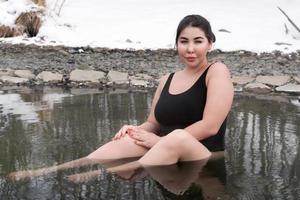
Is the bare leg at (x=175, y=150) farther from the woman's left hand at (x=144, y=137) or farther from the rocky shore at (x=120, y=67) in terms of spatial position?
the rocky shore at (x=120, y=67)

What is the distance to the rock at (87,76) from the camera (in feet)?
26.3

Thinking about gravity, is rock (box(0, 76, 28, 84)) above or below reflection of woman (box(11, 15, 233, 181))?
below

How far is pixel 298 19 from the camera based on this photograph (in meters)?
11.7

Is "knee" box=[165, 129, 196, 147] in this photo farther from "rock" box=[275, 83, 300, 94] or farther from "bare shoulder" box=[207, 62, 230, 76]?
"rock" box=[275, 83, 300, 94]

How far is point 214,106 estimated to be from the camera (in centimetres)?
329

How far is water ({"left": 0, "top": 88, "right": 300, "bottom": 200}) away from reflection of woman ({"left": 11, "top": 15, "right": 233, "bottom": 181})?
0.13 m

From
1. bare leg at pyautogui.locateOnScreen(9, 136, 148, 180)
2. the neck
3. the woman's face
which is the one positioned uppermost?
the woman's face

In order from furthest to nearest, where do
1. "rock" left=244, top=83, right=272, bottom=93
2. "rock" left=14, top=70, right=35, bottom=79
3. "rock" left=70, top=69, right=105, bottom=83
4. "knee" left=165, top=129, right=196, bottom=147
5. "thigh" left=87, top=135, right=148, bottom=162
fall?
"rock" left=14, top=70, right=35, bottom=79 < "rock" left=70, top=69, right=105, bottom=83 < "rock" left=244, top=83, right=272, bottom=93 < "thigh" left=87, top=135, right=148, bottom=162 < "knee" left=165, top=129, right=196, bottom=147

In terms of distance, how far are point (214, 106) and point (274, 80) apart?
4584mm

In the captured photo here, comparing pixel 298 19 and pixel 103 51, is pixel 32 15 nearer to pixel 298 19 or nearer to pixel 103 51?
pixel 103 51

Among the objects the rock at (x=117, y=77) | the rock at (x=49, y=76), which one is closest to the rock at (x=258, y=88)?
the rock at (x=117, y=77)

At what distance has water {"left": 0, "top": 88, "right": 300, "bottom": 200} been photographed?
3.04 m

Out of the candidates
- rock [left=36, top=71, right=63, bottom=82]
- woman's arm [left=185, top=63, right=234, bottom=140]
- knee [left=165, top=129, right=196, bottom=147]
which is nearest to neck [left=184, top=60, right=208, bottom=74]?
woman's arm [left=185, top=63, right=234, bottom=140]

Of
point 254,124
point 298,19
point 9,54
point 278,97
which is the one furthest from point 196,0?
point 254,124
